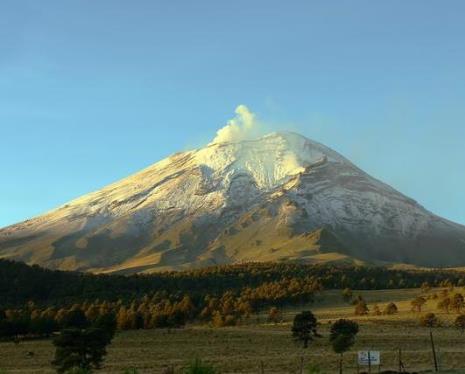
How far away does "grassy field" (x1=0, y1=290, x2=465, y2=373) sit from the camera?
57.0 meters

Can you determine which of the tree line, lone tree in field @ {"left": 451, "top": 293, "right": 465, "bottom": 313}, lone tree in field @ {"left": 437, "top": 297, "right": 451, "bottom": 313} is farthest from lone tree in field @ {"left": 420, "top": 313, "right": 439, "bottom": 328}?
the tree line

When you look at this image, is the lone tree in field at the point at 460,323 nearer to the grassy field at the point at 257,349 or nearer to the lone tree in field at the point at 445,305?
the grassy field at the point at 257,349

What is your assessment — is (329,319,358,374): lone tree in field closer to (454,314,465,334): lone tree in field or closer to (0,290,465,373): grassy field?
(0,290,465,373): grassy field

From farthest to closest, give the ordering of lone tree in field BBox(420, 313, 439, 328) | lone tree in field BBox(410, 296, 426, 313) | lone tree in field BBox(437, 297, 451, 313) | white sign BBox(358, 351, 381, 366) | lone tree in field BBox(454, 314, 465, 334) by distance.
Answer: lone tree in field BBox(410, 296, 426, 313) → lone tree in field BBox(437, 297, 451, 313) → lone tree in field BBox(420, 313, 439, 328) → lone tree in field BBox(454, 314, 465, 334) → white sign BBox(358, 351, 381, 366)

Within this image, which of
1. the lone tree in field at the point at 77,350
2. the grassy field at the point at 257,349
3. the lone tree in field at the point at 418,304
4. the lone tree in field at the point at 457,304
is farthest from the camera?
the lone tree in field at the point at 418,304

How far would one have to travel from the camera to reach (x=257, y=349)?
73875 millimetres

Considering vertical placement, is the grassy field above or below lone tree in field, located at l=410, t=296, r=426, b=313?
below

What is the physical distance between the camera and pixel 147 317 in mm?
115312

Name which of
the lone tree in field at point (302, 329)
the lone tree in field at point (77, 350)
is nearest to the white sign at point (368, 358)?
the lone tree in field at point (77, 350)

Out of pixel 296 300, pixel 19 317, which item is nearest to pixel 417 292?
pixel 296 300

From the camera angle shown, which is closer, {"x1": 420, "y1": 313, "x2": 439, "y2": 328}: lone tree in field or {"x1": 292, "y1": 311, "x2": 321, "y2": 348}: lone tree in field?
{"x1": 292, "y1": 311, "x2": 321, "y2": 348}: lone tree in field

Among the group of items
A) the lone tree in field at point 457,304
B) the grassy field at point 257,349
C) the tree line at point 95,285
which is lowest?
the grassy field at point 257,349

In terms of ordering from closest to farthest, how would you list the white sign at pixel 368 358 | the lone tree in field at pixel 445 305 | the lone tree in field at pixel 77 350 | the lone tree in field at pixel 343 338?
the white sign at pixel 368 358
the lone tree in field at pixel 77 350
the lone tree in field at pixel 343 338
the lone tree in field at pixel 445 305

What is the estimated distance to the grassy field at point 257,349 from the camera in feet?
187
